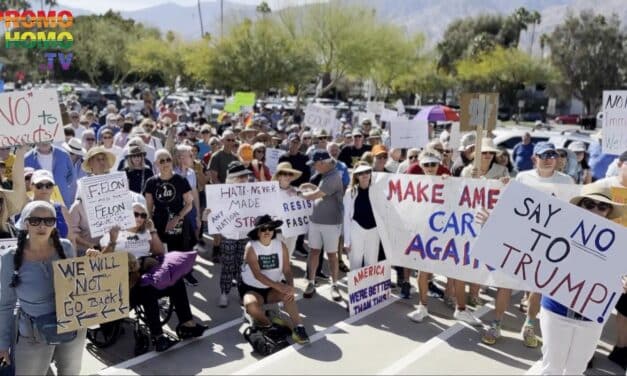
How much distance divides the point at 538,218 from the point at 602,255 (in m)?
0.46

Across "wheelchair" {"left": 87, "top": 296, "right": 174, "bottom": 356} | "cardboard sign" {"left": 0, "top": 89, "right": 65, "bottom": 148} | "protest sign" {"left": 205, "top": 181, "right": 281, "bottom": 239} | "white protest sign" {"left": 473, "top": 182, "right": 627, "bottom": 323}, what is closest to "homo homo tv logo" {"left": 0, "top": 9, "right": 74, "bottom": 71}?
"cardboard sign" {"left": 0, "top": 89, "right": 65, "bottom": 148}

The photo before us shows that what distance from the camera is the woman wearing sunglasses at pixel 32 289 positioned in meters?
3.82

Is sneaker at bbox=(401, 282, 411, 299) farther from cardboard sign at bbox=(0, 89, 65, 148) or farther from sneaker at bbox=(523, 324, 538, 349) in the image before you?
cardboard sign at bbox=(0, 89, 65, 148)

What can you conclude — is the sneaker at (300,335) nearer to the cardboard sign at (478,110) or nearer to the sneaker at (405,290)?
the sneaker at (405,290)

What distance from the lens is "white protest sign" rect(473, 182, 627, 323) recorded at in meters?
3.75

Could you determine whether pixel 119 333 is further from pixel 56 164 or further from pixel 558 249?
A: pixel 558 249

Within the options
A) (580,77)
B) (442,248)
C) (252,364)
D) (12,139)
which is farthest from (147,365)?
(580,77)

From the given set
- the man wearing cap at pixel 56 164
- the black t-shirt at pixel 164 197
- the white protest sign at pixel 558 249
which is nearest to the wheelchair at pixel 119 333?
the black t-shirt at pixel 164 197

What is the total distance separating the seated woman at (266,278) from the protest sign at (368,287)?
2.46ft

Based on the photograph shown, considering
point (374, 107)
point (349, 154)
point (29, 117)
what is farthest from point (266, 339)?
point (374, 107)

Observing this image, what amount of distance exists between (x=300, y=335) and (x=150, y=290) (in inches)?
56.7

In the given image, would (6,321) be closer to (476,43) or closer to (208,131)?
(208,131)

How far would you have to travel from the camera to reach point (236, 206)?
6.49m

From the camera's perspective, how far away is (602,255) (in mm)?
3797
